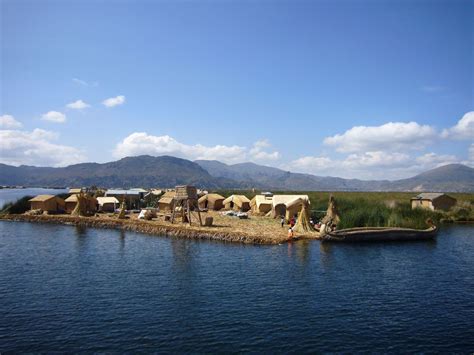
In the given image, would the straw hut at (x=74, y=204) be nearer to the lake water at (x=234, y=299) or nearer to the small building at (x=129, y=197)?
the small building at (x=129, y=197)

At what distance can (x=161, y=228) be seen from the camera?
47.8 metres

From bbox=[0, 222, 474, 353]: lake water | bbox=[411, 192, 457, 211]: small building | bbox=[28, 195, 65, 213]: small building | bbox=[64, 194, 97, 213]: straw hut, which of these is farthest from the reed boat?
bbox=[28, 195, 65, 213]: small building

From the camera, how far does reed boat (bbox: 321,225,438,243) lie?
138 feet

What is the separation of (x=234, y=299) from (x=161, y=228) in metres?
27.0

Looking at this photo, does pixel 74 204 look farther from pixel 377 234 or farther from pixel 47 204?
pixel 377 234

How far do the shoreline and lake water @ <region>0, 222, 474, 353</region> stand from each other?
223 centimetres

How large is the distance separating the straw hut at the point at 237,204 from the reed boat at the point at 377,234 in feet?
101

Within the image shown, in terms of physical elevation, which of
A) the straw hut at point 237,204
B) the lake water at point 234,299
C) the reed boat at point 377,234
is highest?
the straw hut at point 237,204

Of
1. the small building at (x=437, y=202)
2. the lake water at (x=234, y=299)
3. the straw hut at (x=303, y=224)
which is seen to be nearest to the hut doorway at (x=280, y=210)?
the straw hut at (x=303, y=224)

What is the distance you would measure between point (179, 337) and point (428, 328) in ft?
41.6

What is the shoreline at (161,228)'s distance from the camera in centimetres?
4077

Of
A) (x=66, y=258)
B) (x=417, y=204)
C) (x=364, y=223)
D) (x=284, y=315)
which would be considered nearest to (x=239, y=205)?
(x=364, y=223)

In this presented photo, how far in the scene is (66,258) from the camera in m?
33.2

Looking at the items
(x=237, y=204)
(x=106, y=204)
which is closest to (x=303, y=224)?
(x=237, y=204)
